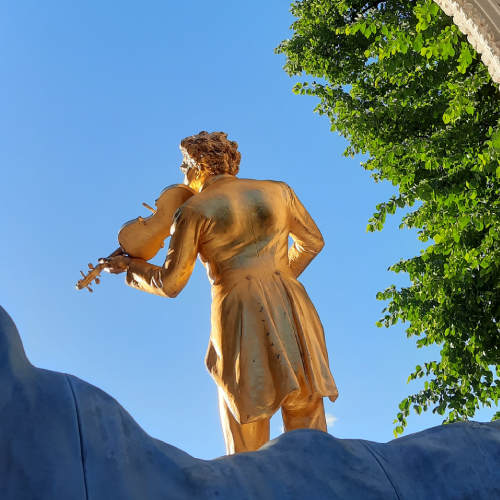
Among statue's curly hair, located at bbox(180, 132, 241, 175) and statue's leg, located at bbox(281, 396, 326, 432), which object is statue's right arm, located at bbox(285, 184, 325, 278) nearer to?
statue's curly hair, located at bbox(180, 132, 241, 175)

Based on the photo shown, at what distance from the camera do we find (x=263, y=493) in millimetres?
1714

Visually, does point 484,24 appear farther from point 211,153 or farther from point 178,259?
point 178,259

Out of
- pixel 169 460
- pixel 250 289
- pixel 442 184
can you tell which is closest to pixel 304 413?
pixel 250 289

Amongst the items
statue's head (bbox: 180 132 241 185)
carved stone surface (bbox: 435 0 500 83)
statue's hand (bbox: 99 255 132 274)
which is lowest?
statue's hand (bbox: 99 255 132 274)

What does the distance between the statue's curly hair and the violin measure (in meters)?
0.18

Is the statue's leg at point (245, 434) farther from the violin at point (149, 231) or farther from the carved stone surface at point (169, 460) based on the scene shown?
the carved stone surface at point (169, 460)

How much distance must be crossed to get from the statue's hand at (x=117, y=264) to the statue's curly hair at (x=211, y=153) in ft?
2.29

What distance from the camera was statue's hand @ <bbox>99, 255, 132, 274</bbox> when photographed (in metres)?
4.18

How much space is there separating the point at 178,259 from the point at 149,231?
1.37 ft

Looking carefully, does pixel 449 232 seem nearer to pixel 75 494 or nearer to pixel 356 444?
pixel 356 444

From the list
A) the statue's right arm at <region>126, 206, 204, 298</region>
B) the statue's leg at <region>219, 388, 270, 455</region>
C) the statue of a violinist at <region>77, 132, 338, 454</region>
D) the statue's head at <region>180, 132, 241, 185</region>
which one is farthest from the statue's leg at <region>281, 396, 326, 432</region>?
the statue's head at <region>180, 132, 241, 185</region>

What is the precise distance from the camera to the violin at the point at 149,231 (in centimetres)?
416

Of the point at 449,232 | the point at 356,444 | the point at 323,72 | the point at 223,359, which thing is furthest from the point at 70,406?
the point at 323,72

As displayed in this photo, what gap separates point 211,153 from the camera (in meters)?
4.26
